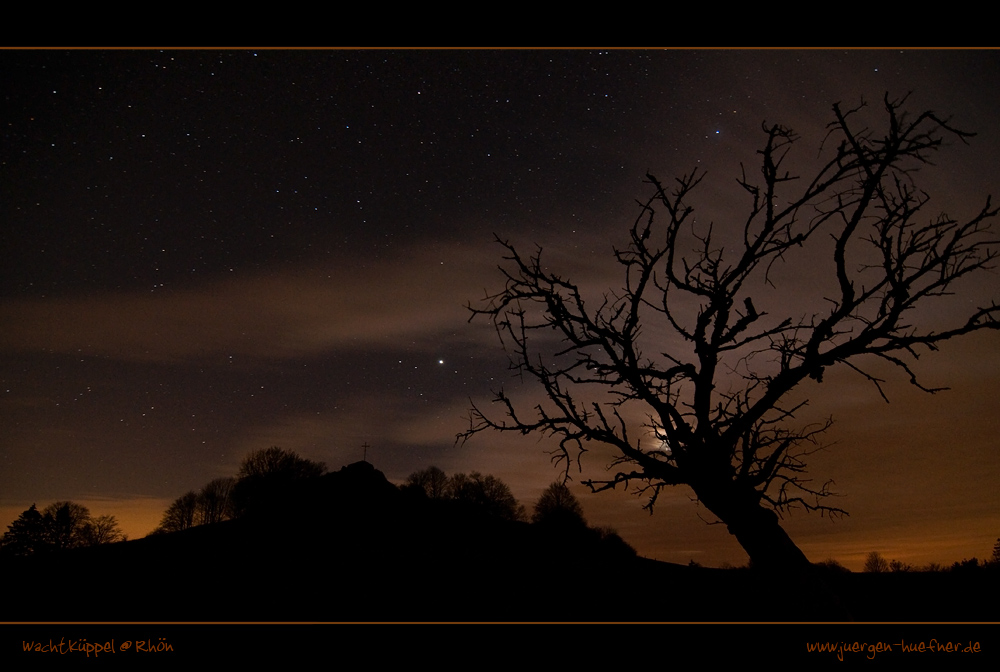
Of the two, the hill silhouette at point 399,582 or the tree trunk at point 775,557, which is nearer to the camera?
the tree trunk at point 775,557

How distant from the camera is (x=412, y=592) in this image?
13805 millimetres

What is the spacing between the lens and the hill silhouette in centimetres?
1276

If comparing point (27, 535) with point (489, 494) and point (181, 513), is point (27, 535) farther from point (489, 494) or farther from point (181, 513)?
point (489, 494)

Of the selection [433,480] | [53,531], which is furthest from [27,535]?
[433,480]

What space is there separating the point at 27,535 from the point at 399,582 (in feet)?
231

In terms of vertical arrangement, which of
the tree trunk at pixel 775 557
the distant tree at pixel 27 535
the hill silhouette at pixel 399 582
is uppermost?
the tree trunk at pixel 775 557

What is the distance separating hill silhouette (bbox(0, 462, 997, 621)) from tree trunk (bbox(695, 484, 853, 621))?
4.96 metres

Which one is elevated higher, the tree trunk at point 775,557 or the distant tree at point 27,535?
the tree trunk at point 775,557

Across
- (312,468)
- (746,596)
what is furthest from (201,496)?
(746,596)

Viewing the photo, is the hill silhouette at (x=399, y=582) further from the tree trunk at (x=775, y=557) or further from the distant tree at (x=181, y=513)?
the distant tree at (x=181, y=513)

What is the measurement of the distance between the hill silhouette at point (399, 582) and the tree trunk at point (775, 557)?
4.96 metres

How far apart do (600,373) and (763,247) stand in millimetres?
2492

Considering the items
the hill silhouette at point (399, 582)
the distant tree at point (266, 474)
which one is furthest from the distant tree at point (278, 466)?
the hill silhouette at point (399, 582)

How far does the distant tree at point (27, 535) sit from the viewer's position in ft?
187
